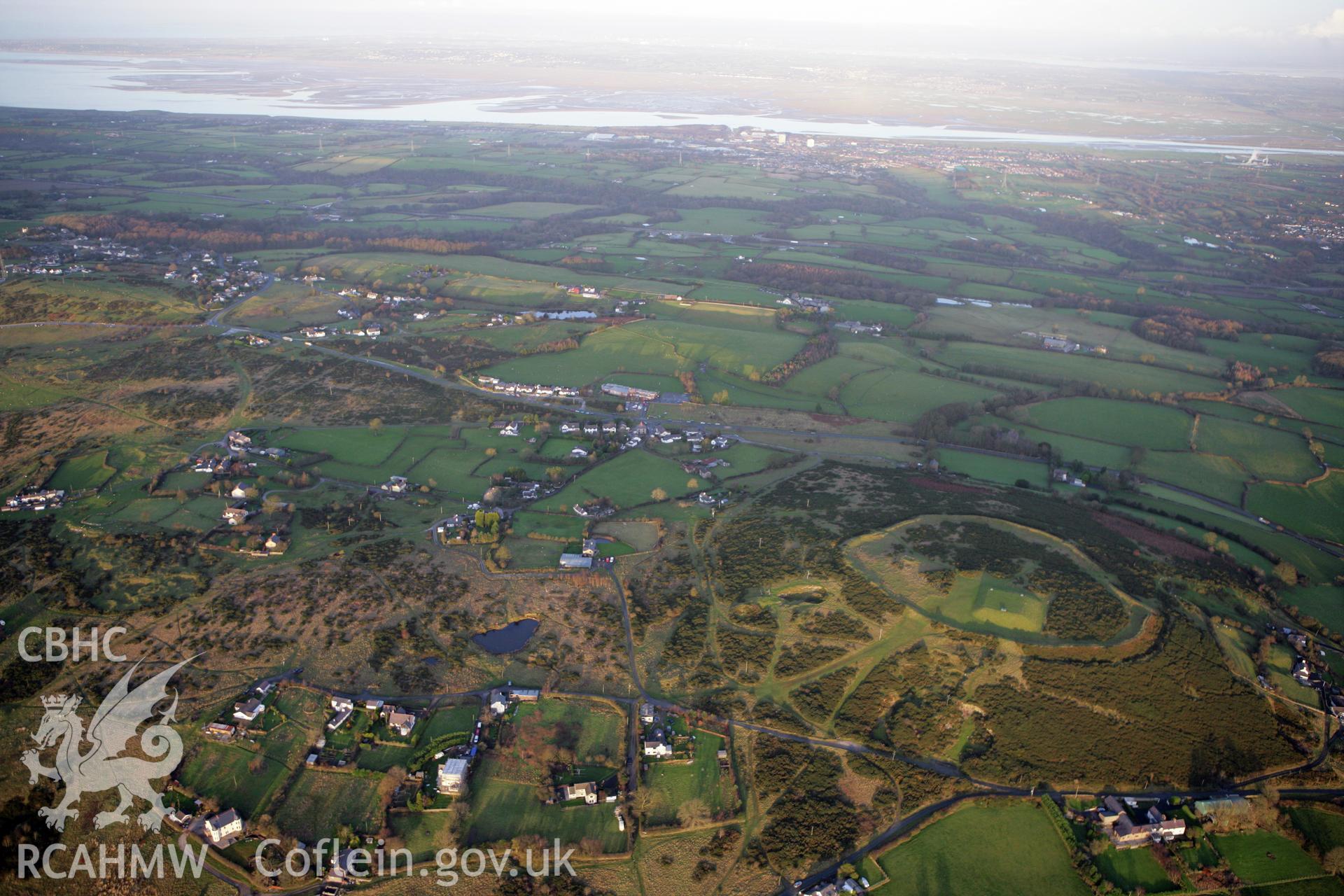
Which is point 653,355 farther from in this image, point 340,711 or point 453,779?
point 453,779

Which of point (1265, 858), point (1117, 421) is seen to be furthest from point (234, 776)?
point (1117, 421)

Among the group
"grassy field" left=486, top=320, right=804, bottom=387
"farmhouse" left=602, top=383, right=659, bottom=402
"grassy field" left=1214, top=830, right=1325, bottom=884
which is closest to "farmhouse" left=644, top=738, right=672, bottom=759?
"grassy field" left=1214, top=830, right=1325, bottom=884

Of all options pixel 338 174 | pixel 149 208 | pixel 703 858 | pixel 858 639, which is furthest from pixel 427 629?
pixel 338 174

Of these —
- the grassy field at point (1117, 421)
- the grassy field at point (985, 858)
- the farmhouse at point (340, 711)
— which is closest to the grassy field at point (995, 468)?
the grassy field at point (1117, 421)

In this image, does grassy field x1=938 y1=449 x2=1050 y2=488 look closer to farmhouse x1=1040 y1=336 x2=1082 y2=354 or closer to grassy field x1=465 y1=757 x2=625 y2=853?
farmhouse x1=1040 y1=336 x2=1082 y2=354

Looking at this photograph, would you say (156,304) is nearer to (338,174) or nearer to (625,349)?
(625,349)
